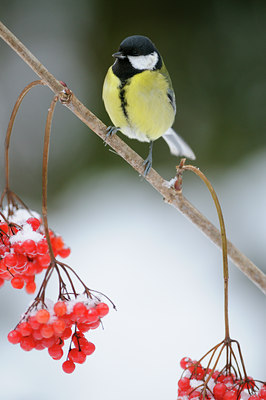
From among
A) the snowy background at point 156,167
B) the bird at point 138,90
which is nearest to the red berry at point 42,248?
the bird at point 138,90

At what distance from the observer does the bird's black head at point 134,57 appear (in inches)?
51.8

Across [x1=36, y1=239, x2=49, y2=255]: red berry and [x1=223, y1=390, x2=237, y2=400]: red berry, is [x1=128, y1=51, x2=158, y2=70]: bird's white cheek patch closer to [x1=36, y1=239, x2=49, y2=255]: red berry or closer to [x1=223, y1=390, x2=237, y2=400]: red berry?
[x1=36, y1=239, x2=49, y2=255]: red berry

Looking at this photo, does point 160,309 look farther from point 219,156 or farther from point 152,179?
point 152,179

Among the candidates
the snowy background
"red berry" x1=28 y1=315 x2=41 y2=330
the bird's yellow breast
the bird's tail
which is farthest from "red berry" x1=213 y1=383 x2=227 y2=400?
the snowy background

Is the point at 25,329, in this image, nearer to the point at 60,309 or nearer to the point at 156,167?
the point at 60,309

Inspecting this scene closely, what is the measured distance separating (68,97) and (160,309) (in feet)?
5.00

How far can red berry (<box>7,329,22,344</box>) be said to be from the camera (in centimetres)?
80

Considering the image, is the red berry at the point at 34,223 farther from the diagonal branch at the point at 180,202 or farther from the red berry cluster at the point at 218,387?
the red berry cluster at the point at 218,387

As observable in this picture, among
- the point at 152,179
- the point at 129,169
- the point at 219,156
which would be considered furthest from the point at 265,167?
the point at 152,179

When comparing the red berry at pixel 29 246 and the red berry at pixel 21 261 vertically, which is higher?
the red berry at pixel 29 246

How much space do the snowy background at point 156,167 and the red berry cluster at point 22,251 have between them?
130 cm

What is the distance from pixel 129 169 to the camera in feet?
8.73

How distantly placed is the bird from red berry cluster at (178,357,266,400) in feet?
2.08

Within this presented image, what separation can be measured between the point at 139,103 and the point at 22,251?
2.35ft
